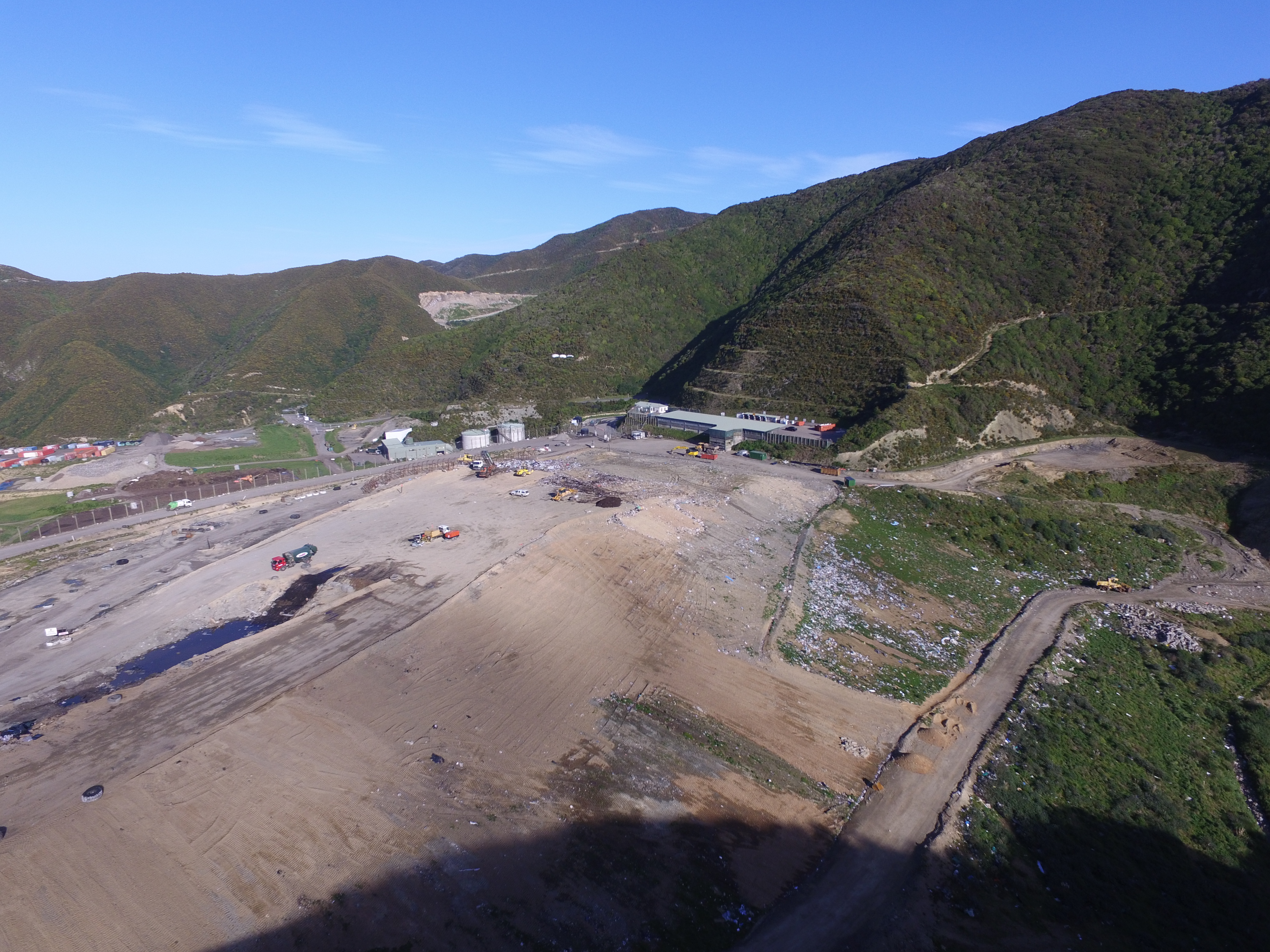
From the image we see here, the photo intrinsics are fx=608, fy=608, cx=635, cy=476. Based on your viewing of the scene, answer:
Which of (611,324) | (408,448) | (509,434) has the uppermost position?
(611,324)

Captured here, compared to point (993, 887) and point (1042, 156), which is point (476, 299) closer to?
point (1042, 156)

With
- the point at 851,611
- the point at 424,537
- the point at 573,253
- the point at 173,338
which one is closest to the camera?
the point at 851,611

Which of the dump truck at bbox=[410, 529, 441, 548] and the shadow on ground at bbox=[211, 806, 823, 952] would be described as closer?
the shadow on ground at bbox=[211, 806, 823, 952]

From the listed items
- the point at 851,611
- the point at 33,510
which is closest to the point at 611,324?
the point at 33,510

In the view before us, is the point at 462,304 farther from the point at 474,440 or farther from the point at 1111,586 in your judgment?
the point at 1111,586

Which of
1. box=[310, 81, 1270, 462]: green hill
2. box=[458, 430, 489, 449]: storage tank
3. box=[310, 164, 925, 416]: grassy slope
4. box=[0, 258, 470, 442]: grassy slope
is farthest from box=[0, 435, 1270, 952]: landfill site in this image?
box=[0, 258, 470, 442]: grassy slope

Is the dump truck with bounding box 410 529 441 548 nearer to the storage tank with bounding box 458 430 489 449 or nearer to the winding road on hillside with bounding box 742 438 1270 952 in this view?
the storage tank with bounding box 458 430 489 449

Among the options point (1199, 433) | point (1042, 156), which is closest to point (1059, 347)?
point (1199, 433)
